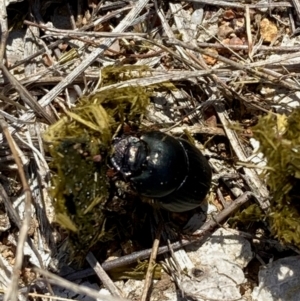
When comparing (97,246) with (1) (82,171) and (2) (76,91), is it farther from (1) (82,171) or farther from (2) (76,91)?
(2) (76,91)

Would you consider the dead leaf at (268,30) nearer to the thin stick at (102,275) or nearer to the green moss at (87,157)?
the green moss at (87,157)

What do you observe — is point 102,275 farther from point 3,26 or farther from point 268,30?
point 268,30

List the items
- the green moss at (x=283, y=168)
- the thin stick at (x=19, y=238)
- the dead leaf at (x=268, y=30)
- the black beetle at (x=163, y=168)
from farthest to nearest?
the dead leaf at (x=268, y=30) < the black beetle at (x=163, y=168) < the green moss at (x=283, y=168) < the thin stick at (x=19, y=238)

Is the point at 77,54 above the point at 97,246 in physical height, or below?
above

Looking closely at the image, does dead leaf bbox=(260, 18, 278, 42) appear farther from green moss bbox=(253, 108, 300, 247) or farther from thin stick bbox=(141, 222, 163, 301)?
thin stick bbox=(141, 222, 163, 301)

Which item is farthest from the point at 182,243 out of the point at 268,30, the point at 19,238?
the point at 268,30

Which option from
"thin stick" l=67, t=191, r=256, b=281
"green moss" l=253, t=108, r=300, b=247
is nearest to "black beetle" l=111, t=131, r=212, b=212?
"thin stick" l=67, t=191, r=256, b=281

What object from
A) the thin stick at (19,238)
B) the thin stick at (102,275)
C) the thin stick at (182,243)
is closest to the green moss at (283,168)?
the thin stick at (182,243)

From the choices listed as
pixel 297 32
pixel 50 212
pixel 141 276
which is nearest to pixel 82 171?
pixel 50 212
